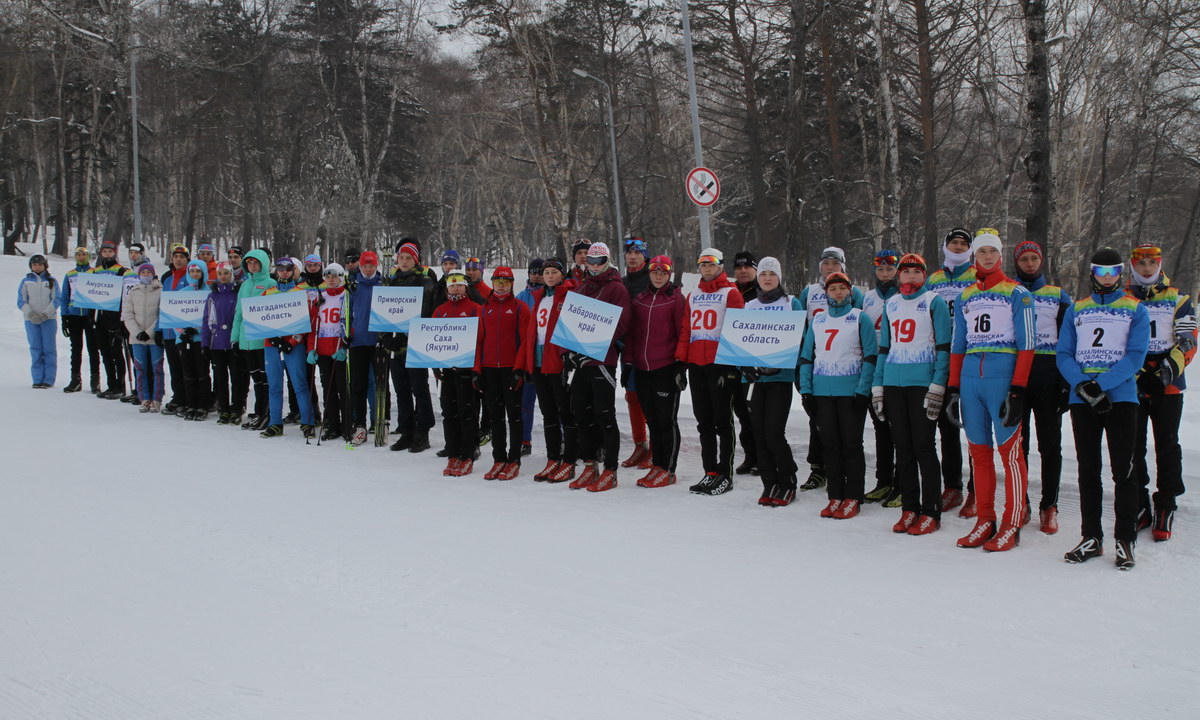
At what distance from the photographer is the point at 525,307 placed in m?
8.53

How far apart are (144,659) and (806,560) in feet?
12.9

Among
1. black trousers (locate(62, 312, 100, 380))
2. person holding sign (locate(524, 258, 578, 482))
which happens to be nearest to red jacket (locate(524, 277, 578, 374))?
person holding sign (locate(524, 258, 578, 482))

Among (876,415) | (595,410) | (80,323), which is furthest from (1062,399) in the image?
(80,323)

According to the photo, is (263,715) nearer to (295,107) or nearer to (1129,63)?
(1129,63)

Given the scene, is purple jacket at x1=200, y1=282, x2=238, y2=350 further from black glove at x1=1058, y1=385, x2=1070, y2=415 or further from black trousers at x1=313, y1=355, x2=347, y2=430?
black glove at x1=1058, y1=385, x2=1070, y2=415

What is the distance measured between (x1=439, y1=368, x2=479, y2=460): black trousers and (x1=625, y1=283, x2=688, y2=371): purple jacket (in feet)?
6.39

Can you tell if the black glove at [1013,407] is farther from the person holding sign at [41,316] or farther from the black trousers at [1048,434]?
the person holding sign at [41,316]

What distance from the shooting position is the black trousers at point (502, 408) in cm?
844

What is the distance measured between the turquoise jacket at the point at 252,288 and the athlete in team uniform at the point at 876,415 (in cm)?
754

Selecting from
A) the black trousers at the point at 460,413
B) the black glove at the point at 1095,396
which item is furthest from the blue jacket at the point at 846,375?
the black trousers at the point at 460,413

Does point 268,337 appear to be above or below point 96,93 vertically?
below

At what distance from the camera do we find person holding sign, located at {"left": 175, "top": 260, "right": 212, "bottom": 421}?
11.7 metres

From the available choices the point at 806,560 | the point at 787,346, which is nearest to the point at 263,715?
the point at 806,560

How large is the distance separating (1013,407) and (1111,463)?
2.23 feet
